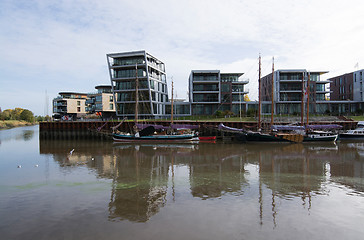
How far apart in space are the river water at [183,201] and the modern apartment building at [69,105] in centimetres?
8085

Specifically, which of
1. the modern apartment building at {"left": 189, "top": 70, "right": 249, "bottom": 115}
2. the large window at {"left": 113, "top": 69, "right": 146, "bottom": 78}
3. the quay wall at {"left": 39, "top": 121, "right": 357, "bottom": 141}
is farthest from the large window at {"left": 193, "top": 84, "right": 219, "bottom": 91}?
the quay wall at {"left": 39, "top": 121, "right": 357, "bottom": 141}

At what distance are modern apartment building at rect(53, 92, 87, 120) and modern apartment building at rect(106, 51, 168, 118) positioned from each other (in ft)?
141

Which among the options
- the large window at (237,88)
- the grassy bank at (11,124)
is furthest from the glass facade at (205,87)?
the grassy bank at (11,124)

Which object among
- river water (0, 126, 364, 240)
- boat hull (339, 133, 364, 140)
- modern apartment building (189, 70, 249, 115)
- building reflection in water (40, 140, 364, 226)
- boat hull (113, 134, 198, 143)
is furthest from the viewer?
modern apartment building (189, 70, 249, 115)

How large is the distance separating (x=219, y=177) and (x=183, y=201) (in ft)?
18.5

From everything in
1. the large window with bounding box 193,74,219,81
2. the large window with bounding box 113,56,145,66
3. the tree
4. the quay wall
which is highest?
the large window with bounding box 113,56,145,66

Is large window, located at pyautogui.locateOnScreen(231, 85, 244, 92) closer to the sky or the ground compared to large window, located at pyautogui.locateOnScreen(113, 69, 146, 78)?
closer to the ground

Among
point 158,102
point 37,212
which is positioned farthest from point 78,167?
point 158,102

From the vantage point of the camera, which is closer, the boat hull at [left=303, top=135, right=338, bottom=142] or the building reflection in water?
the building reflection in water

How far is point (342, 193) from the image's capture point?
13.9 m

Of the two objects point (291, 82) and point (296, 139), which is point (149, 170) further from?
point (291, 82)

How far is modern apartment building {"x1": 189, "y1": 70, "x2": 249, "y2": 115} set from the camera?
212ft

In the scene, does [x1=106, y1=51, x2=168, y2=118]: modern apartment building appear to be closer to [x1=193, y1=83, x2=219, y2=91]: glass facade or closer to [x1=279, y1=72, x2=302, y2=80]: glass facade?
[x1=193, y1=83, x2=219, y2=91]: glass facade

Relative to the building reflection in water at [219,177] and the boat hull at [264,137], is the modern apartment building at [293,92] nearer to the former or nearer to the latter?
the boat hull at [264,137]
